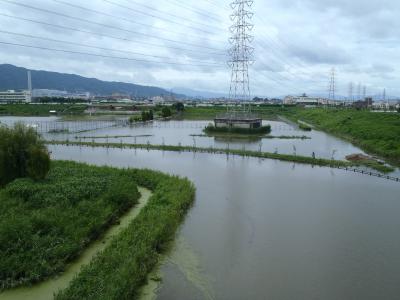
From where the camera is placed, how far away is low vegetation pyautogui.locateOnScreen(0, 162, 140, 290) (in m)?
8.45

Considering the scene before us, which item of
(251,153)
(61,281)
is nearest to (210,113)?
(251,153)

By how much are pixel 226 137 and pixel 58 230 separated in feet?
92.9

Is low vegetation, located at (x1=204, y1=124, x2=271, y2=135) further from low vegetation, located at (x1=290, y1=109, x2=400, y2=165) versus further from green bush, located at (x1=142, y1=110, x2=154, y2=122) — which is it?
green bush, located at (x1=142, y1=110, x2=154, y2=122)

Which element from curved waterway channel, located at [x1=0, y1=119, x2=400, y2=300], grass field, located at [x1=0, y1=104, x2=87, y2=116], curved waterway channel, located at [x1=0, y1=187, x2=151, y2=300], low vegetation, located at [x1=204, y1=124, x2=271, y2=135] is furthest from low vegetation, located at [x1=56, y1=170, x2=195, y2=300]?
grass field, located at [x1=0, y1=104, x2=87, y2=116]

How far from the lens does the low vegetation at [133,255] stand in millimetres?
7314

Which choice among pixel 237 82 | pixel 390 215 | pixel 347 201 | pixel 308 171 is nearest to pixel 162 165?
pixel 308 171

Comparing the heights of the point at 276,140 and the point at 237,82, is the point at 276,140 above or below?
below

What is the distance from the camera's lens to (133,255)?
8.73 m

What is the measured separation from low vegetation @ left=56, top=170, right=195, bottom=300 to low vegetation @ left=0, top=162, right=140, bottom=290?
0.87 metres

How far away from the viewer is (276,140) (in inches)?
1390

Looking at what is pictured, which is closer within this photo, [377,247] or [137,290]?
[137,290]

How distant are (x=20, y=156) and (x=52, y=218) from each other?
579cm

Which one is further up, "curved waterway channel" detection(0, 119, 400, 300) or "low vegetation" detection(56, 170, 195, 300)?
"low vegetation" detection(56, 170, 195, 300)

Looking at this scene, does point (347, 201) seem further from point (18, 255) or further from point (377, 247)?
point (18, 255)
